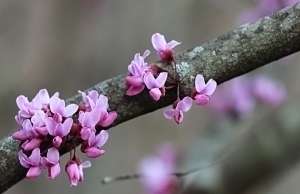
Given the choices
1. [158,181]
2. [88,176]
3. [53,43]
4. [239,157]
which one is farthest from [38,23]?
[239,157]

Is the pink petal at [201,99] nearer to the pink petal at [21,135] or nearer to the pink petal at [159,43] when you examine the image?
the pink petal at [159,43]

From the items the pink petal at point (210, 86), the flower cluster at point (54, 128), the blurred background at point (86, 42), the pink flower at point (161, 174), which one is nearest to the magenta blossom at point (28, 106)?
the flower cluster at point (54, 128)

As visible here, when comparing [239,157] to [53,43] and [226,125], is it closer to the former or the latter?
[226,125]

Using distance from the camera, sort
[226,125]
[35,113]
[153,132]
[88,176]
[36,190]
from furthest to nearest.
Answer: [153,132]
[36,190]
[88,176]
[226,125]
[35,113]

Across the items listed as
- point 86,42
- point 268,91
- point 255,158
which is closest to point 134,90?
point 255,158

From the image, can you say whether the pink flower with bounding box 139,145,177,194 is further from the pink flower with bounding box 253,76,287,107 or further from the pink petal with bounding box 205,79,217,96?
the pink petal with bounding box 205,79,217,96
